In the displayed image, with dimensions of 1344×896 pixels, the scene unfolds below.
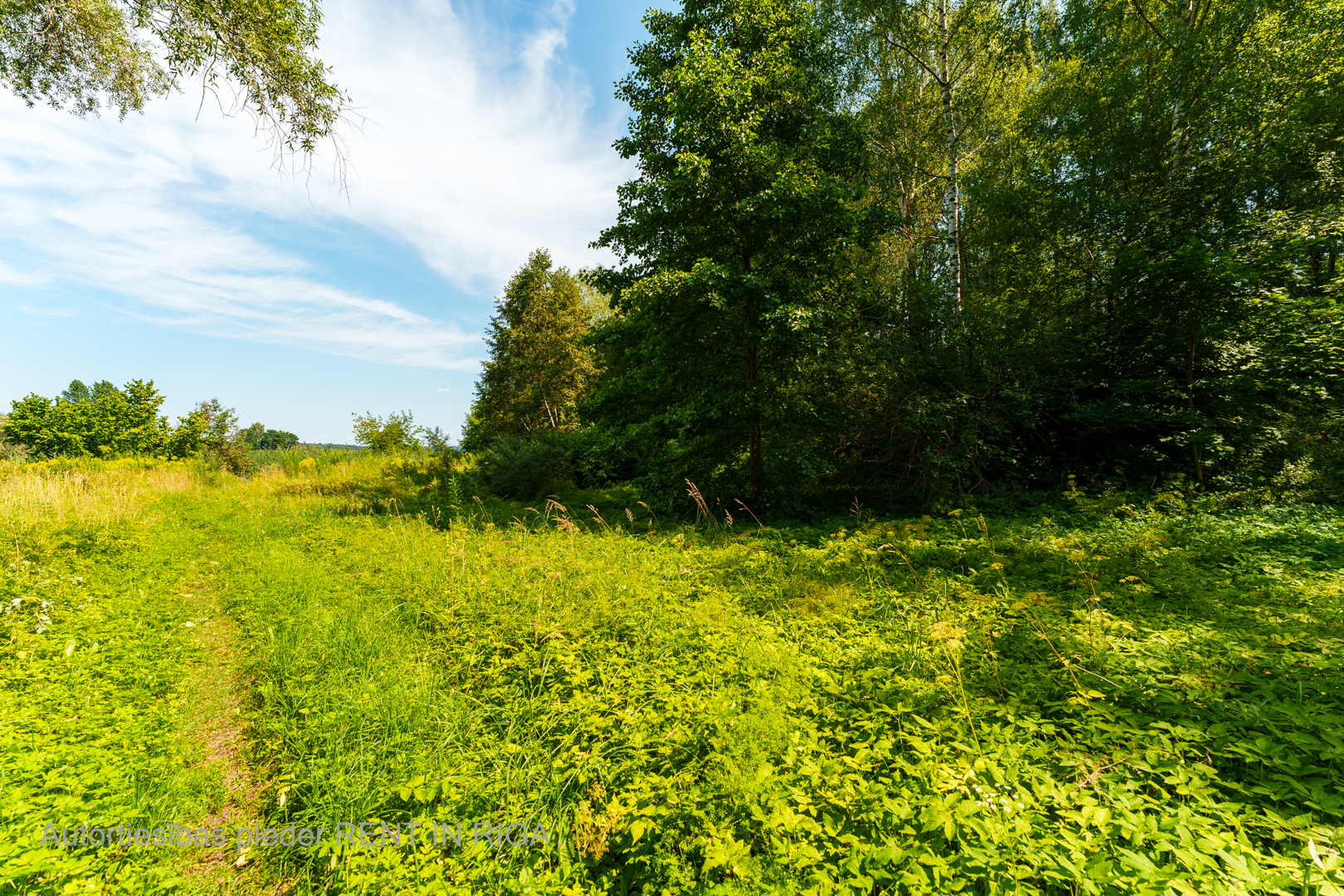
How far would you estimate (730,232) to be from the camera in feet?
27.9

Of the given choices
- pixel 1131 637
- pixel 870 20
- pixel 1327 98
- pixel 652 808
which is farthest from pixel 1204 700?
pixel 870 20

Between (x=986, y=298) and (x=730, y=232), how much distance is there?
5.99m

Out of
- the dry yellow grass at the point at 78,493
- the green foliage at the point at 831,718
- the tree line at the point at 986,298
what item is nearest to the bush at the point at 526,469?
the tree line at the point at 986,298

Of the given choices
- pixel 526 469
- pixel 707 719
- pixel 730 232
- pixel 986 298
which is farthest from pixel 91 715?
pixel 986 298

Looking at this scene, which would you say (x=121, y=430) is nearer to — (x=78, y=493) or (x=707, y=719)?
(x=78, y=493)

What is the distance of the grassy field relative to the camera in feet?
6.56

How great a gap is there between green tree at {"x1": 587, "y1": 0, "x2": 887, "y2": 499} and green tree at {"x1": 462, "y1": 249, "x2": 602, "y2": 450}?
1314cm

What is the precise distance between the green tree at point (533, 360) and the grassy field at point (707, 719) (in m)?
17.1

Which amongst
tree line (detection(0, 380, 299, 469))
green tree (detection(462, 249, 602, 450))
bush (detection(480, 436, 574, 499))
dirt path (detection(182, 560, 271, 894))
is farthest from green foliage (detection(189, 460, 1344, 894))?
tree line (detection(0, 380, 299, 469))

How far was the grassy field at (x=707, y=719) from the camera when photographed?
2.00 metres

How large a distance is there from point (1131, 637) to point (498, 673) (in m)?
4.83

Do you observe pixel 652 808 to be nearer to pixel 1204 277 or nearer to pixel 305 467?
pixel 1204 277

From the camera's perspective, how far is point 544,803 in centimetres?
243

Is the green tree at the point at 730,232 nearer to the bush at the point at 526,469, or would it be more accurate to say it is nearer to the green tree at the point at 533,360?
the bush at the point at 526,469
